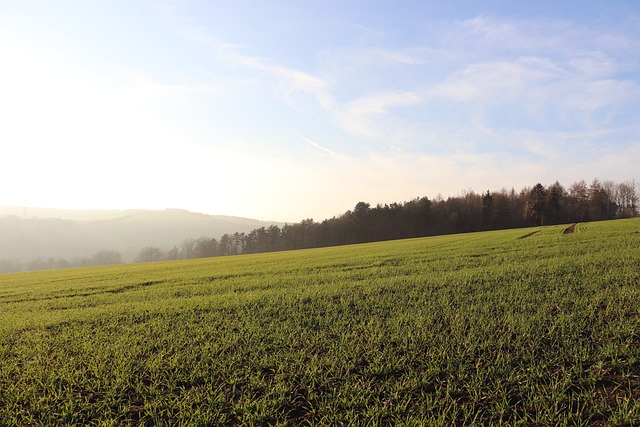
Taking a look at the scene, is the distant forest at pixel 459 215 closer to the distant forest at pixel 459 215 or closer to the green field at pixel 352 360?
the distant forest at pixel 459 215

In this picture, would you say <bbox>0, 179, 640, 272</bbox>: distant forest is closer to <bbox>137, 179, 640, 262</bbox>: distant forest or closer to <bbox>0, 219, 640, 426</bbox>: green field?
<bbox>137, 179, 640, 262</bbox>: distant forest

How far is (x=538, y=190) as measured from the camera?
98812mm

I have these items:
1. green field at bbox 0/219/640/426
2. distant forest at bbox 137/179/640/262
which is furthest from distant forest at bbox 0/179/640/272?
green field at bbox 0/219/640/426

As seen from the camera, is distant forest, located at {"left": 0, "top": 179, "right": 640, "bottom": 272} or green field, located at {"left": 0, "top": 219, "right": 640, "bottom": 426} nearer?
green field, located at {"left": 0, "top": 219, "right": 640, "bottom": 426}

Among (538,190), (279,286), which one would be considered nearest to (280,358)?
(279,286)

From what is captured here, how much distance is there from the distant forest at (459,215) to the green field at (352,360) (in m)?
100

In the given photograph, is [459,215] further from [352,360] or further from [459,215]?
[352,360]

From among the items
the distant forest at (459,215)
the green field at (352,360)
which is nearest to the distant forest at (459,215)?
the distant forest at (459,215)

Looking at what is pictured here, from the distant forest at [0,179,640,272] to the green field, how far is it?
100294mm

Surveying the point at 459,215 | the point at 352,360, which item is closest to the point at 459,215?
the point at 459,215

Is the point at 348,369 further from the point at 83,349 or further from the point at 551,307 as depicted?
the point at 83,349

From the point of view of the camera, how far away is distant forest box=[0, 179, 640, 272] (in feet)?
334

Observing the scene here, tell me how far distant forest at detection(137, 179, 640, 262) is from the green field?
100183mm

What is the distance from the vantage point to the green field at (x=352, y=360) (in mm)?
5094
